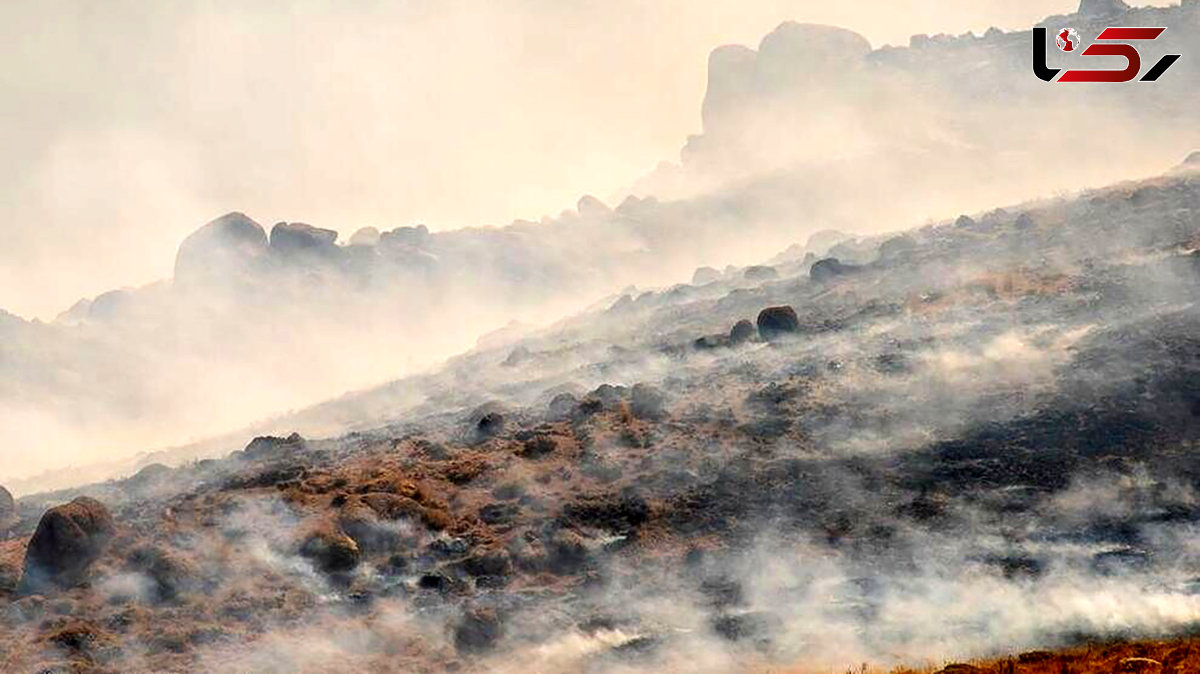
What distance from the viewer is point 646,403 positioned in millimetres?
41812

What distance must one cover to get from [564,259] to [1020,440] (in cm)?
10918

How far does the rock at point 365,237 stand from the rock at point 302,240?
15.0 ft

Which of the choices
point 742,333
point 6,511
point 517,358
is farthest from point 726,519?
point 517,358

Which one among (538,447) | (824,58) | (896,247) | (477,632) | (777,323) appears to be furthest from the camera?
(824,58)

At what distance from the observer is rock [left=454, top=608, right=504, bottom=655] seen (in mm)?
27531

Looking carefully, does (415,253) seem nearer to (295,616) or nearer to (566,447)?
(566,447)

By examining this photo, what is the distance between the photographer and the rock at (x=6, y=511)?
137 feet

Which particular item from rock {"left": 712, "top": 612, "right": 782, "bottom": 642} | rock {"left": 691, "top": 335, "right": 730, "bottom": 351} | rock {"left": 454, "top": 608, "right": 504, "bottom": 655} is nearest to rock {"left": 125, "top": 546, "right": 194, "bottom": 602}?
rock {"left": 454, "top": 608, "right": 504, "bottom": 655}

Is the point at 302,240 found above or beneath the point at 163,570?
above

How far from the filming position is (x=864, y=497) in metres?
32.8

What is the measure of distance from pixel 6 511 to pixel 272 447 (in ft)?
36.5

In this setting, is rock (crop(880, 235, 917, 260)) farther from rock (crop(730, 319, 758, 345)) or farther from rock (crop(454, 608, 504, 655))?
rock (crop(454, 608, 504, 655))

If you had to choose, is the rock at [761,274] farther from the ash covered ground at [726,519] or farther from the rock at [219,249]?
the rock at [219,249]

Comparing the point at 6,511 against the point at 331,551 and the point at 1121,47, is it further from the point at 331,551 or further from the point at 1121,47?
the point at 1121,47
